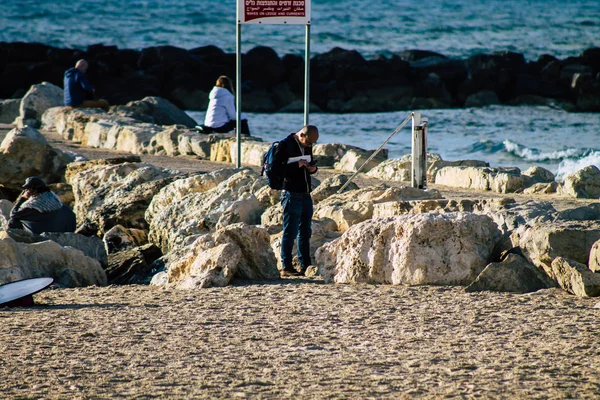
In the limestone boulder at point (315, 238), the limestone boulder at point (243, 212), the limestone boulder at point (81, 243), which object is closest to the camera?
the limestone boulder at point (315, 238)

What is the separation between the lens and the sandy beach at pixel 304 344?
475 cm

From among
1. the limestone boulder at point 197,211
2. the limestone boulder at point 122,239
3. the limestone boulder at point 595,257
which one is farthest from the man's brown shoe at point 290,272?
the limestone boulder at point 122,239

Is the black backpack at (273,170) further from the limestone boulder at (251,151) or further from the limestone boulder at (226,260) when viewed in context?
the limestone boulder at (251,151)

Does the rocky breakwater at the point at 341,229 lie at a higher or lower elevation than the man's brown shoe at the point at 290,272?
higher

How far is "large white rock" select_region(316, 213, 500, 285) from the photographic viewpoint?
678 centimetres

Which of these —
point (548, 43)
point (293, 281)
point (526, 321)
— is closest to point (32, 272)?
point (293, 281)

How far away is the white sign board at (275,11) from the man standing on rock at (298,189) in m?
3.26

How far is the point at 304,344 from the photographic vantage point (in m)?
5.47

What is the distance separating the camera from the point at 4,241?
7797 mm

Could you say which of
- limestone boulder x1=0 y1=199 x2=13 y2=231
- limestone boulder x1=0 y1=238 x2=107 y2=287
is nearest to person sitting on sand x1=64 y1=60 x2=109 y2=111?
limestone boulder x1=0 y1=199 x2=13 y2=231

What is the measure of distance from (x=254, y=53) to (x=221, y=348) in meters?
32.9

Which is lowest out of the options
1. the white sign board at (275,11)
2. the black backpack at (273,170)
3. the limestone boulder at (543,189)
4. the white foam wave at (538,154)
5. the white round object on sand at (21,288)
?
the white round object on sand at (21,288)

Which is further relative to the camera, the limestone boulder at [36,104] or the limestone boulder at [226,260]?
the limestone boulder at [36,104]

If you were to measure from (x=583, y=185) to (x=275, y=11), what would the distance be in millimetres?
3822
